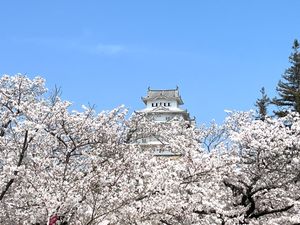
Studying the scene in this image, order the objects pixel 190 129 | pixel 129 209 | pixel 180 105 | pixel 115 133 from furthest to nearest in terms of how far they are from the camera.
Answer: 1. pixel 180 105
2. pixel 190 129
3. pixel 115 133
4. pixel 129 209

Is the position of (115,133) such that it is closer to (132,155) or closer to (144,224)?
(132,155)

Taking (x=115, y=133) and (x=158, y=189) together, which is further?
(x=115, y=133)

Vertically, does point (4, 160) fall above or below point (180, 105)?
below

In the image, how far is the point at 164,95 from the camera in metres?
48.9

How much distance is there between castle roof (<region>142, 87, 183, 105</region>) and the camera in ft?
159

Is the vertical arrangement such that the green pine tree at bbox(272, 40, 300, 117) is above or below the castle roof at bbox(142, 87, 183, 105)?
below

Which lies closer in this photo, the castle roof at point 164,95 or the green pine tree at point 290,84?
the green pine tree at point 290,84

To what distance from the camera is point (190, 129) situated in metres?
16.2

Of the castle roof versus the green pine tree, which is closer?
the green pine tree

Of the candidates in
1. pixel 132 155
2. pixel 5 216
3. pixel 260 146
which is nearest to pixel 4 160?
pixel 5 216

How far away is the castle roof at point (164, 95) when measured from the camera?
159 feet

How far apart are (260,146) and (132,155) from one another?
12.6ft

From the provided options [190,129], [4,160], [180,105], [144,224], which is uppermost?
[180,105]

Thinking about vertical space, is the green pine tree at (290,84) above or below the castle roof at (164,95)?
below
